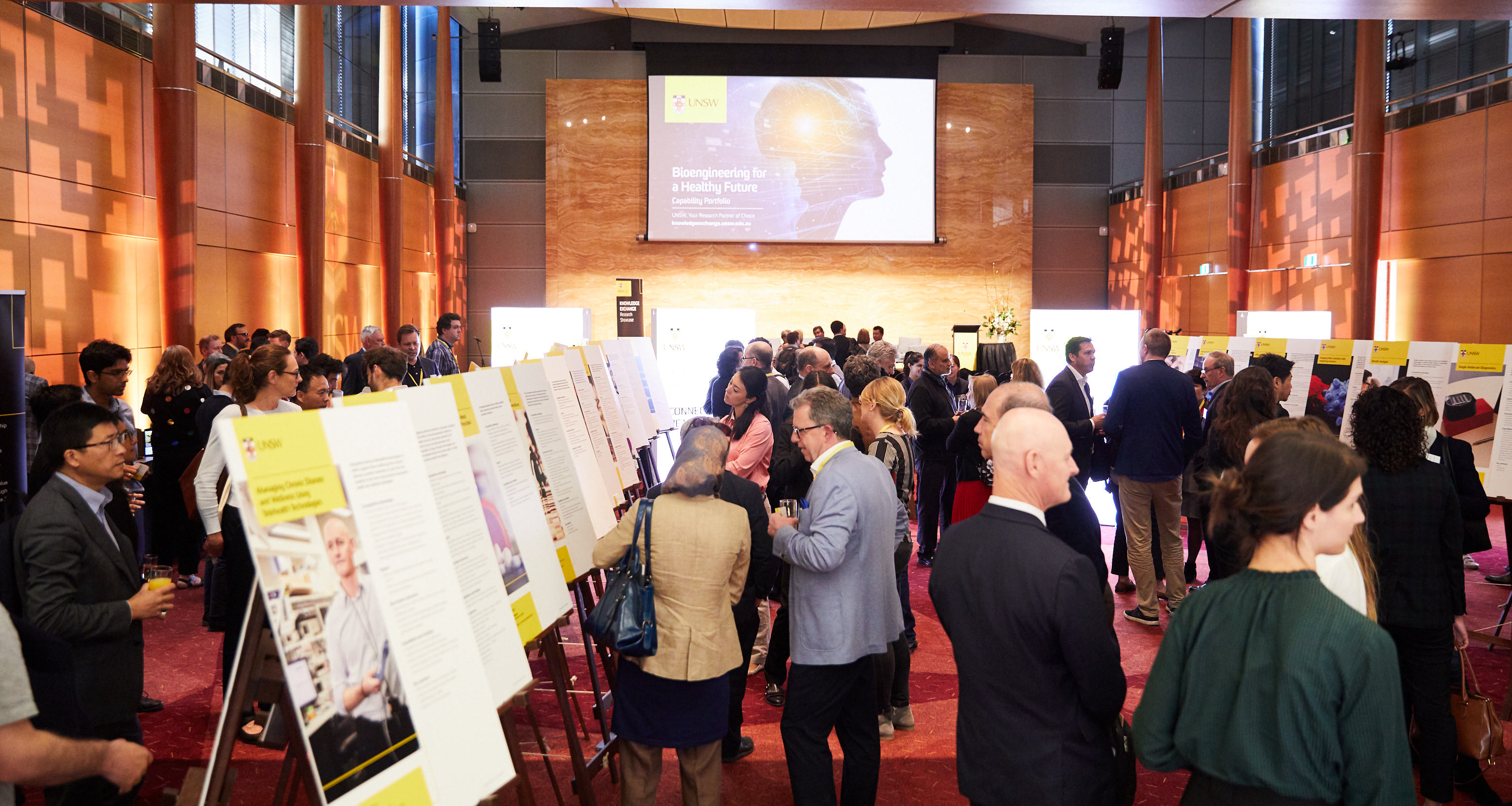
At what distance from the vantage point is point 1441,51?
10867 millimetres

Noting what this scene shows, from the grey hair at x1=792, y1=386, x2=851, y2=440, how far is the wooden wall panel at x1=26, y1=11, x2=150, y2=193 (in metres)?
6.37

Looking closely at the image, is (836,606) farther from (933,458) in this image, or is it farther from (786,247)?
(786,247)

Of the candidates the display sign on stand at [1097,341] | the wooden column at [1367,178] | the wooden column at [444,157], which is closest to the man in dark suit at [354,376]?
the display sign on stand at [1097,341]

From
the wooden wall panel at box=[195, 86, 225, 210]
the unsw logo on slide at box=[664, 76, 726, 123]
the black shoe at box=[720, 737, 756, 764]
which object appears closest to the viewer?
the black shoe at box=[720, 737, 756, 764]

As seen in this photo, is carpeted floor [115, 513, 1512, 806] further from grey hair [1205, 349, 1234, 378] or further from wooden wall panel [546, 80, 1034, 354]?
wooden wall panel [546, 80, 1034, 354]

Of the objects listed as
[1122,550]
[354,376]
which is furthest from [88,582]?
[1122,550]

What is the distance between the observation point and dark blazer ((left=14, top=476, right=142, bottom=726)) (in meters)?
2.48

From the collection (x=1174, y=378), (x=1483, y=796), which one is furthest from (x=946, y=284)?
(x=1483, y=796)

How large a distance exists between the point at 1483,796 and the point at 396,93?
504 inches

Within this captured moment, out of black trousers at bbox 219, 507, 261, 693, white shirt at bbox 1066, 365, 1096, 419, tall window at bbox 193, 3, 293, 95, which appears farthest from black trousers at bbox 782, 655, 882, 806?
tall window at bbox 193, 3, 293, 95

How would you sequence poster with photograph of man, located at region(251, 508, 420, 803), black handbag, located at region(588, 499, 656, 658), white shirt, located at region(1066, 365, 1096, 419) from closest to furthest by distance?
poster with photograph of man, located at region(251, 508, 420, 803) < black handbag, located at region(588, 499, 656, 658) < white shirt, located at region(1066, 365, 1096, 419)

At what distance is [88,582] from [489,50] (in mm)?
12315

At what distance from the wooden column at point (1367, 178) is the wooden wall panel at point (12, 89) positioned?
11419 mm

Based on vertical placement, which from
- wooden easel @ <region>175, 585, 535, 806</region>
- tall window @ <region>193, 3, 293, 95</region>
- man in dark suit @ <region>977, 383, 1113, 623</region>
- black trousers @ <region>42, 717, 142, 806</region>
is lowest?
black trousers @ <region>42, 717, 142, 806</region>
